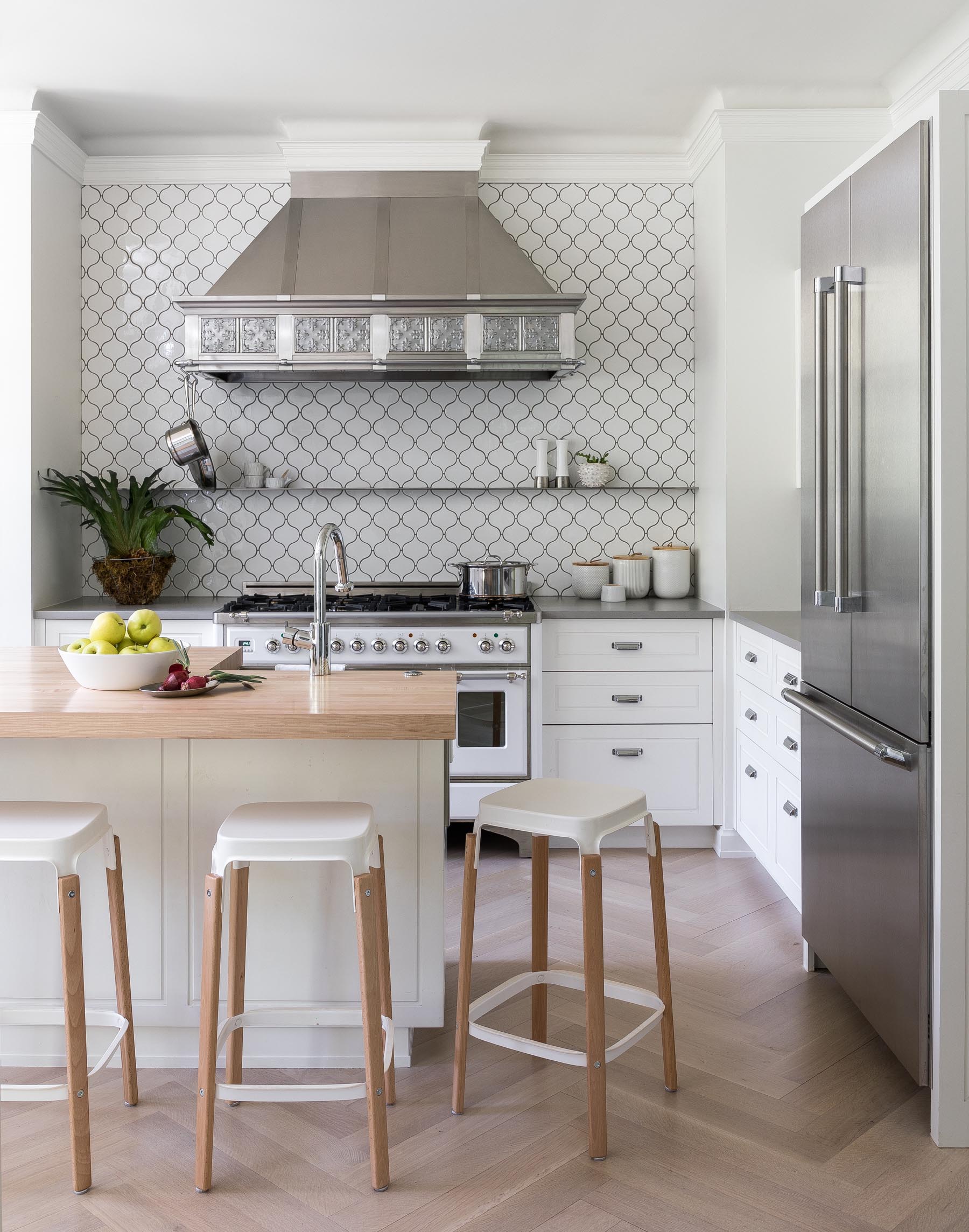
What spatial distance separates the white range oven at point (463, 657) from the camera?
149 inches

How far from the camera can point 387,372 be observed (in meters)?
4.14

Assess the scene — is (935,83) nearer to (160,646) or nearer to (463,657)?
(463,657)

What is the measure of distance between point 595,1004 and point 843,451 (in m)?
1.30

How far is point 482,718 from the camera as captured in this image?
3824 mm

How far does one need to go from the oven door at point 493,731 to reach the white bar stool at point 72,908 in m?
1.87

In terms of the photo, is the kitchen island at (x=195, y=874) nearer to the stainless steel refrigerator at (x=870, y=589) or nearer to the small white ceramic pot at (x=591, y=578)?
the stainless steel refrigerator at (x=870, y=589)

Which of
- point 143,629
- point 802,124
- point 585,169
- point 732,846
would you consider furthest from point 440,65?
point 732,846

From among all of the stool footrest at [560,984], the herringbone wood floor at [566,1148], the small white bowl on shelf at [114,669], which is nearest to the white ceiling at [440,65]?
the small white bowl on shelf at [114,669]

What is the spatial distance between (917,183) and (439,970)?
6.23 ft

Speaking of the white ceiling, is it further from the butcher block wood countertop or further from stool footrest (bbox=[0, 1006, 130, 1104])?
stool footrest (bbox=[0, 1006, 130, 1104])

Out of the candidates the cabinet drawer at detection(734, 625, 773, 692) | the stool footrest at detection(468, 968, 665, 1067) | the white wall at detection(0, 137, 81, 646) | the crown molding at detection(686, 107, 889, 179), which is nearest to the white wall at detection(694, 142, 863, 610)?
the crown molding at detection(686, 107, 889, 179)

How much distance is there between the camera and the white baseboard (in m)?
3.84

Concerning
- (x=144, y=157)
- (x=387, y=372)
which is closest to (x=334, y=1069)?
(x=387, y=372)

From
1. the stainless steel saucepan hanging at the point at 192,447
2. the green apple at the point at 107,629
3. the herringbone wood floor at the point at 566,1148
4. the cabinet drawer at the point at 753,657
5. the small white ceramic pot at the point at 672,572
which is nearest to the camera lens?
the herringbone wood floor at the point at 566,1148
